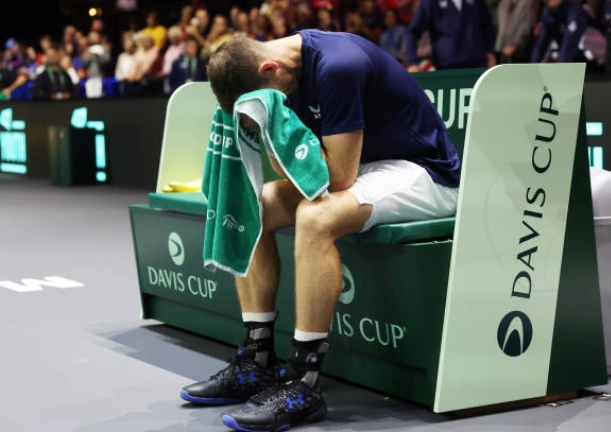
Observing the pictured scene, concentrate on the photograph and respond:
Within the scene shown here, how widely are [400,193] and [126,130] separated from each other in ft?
25.4

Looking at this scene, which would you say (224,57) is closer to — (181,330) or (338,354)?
(338,354)

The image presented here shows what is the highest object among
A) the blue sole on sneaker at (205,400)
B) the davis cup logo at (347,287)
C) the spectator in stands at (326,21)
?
the spectator in stands at (326,21)

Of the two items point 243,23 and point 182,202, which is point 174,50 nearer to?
point 243,23

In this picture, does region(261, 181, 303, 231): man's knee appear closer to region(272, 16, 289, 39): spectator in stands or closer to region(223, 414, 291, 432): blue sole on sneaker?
region(223, 414, 291, 432): blue sole on sneaker

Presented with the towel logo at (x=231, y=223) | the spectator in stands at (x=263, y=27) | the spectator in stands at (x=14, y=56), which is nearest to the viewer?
the towel logo at (x=231, y=223)

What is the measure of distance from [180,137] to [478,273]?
1811 mm

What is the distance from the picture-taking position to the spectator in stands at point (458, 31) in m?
7.20

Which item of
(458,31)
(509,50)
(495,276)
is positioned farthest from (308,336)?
(509,50)

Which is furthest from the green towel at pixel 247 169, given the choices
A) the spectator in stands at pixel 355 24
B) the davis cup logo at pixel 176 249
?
the spectator in stands at pixel 355 24

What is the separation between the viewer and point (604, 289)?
329 centimetres

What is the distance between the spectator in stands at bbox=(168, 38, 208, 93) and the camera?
10.9m

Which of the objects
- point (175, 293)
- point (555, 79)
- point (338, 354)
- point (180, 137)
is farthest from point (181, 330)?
point (555, 79)

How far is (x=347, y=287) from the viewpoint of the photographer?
315cm

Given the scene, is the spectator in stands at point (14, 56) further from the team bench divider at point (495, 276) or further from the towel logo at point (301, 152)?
the towel logo at point (301, 152)
